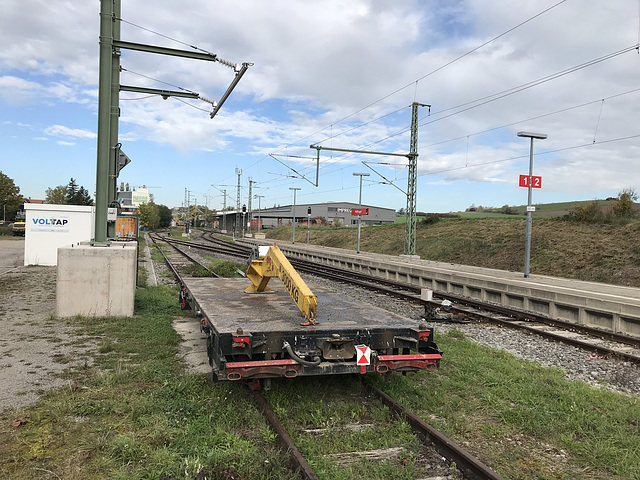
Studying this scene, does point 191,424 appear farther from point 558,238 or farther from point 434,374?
point 558,238

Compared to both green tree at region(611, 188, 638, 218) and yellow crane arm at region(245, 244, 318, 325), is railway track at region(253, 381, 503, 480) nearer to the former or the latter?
yellow crane arm at region(245, 244, 318, 325)

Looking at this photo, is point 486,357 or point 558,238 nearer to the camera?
point 486,357

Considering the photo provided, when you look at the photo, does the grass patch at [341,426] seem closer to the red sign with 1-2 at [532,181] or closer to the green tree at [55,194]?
the red sign with 1-2 at [532,181]

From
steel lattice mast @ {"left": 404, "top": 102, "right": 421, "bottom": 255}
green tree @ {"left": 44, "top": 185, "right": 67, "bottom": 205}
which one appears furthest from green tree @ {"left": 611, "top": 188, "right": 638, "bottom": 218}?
green tree @ {"left": 44, "top": 185, "right": 67, "bottom": 205}

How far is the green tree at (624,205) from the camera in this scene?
28.3 metres

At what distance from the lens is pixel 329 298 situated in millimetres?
8117

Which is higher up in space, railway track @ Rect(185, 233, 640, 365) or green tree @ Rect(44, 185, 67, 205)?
green tree @ Rect(44, 185, 67, 205)

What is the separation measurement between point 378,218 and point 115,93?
102 metres

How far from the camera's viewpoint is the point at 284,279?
6.54 metres

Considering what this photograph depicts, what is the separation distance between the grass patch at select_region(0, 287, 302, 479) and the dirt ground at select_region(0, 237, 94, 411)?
0.24m

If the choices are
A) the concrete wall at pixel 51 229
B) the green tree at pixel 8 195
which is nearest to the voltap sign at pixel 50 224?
the concrete wall at pixel 51 229

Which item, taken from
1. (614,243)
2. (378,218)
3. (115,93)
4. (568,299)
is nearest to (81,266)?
(115,93)

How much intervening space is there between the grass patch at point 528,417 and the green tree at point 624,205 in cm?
2602

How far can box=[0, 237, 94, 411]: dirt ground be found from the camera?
18.1 ft
